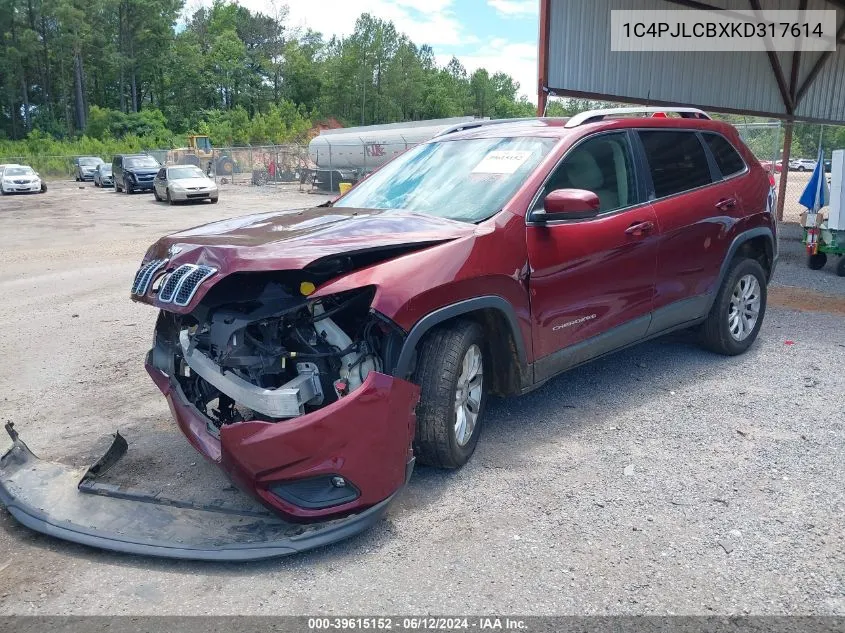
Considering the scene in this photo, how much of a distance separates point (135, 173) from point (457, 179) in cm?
3154

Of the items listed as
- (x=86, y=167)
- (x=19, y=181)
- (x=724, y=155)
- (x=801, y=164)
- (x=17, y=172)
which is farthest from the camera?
(x=86, y=167)

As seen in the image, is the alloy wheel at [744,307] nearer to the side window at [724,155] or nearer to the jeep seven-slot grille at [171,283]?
the side window at [724,155]

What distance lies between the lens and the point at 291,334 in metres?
3.39

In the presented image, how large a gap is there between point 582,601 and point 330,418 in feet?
4.10

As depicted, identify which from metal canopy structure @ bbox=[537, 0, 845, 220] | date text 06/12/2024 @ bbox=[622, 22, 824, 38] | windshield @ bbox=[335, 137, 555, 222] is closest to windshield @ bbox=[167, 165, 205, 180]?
metal canopy structure @ bbox=[537, 0, 845, 220]

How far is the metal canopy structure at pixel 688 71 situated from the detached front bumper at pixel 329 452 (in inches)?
397

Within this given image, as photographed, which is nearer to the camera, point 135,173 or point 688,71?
point 688,71

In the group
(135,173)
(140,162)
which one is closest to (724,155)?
(135,173)

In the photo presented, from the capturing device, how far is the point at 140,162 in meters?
33.6

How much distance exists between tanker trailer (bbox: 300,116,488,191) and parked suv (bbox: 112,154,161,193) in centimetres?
742

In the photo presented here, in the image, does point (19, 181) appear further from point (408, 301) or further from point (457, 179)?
point (408, 301)

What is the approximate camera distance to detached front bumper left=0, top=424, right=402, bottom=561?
308cm

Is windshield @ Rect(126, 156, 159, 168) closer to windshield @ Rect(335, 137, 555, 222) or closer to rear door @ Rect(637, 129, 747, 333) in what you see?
windshield @ Rect(335, 137, 555, 222)

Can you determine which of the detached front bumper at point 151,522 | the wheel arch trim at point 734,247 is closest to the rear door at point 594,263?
the wheel arch trim at point 734,247
